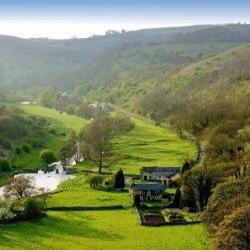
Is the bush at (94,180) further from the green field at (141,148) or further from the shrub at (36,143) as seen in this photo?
the shrub at (36,143)

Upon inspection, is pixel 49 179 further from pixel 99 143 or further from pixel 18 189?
pixel 18 189

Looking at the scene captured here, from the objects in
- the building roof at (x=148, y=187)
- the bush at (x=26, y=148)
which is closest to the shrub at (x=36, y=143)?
the bush at (x=26, y=148)

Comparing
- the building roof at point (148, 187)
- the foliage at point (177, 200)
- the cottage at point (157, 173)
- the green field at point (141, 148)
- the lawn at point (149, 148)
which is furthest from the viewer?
the green field at point (141, 148)

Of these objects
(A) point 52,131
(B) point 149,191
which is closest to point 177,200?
(B) point 149,191

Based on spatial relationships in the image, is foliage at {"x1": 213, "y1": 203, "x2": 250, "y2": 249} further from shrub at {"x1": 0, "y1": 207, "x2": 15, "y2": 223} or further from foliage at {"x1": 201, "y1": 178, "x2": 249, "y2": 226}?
shrub at {"x1": 0, "y1": 207, "x2": 15, "y2": 223}

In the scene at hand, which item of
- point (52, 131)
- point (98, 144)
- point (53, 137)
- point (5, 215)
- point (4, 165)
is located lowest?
point (53, 137)

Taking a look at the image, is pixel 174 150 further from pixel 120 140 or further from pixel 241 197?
pixel 241 197
